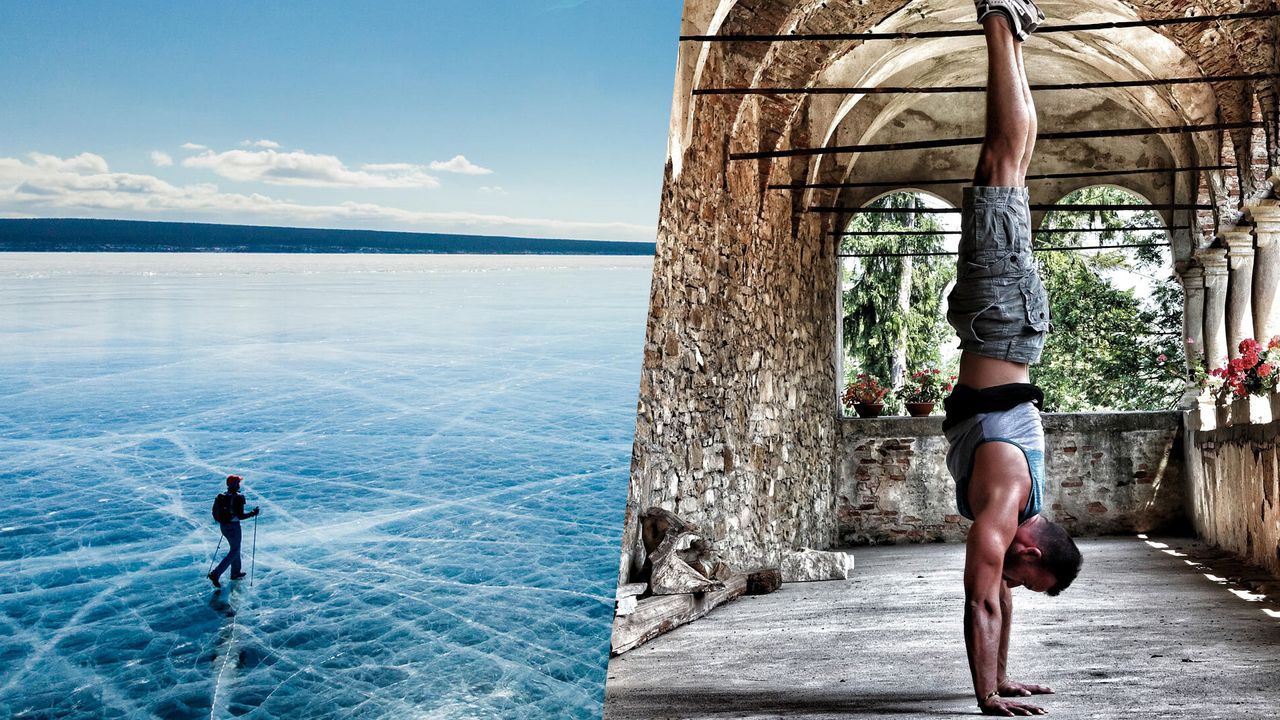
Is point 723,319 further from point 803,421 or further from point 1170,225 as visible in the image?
point 1170,225

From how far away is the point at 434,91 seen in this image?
57.7 inches

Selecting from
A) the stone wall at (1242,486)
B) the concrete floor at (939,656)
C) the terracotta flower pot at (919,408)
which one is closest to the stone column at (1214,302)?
the stone wall at (1242,486)

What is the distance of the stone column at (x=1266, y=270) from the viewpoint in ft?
25.6

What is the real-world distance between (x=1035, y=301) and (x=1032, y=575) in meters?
0.71

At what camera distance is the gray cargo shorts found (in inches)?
105

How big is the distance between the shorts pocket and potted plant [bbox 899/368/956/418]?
8170 millimetres

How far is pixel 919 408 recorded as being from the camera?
35.1 ft

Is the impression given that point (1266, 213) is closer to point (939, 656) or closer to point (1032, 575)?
point (939, 656)

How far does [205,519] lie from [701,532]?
13.4 feet

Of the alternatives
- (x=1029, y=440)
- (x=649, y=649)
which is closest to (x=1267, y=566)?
(x=649, y=649)

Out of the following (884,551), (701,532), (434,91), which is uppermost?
(434,91)

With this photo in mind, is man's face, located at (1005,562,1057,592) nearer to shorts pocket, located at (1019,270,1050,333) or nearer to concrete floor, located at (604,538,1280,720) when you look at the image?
concrete floor, located at (604,538,1280,720)

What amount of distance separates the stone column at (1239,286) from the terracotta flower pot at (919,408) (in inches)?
111

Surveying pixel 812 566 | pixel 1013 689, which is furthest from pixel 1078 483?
pixel 1013 689
